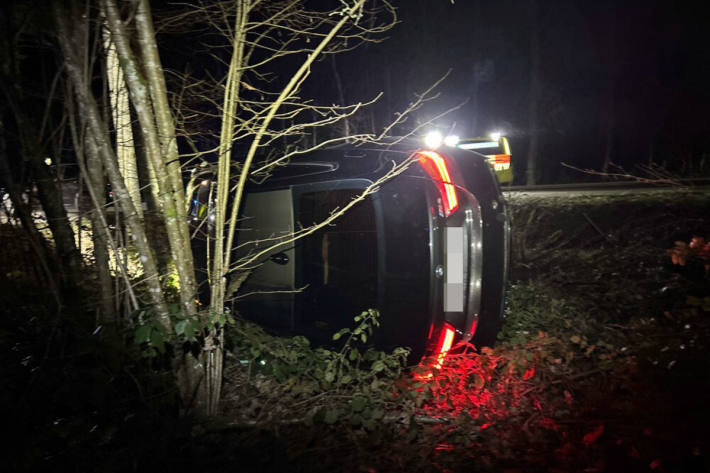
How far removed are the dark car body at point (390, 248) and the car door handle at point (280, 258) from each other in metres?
0.01

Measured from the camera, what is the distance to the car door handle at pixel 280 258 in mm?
3875

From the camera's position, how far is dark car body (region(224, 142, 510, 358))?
3.14 m

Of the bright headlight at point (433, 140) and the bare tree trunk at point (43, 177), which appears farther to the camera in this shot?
the bright headlight at point (433, 140)

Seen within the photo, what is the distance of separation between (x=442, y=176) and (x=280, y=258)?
5.35ft

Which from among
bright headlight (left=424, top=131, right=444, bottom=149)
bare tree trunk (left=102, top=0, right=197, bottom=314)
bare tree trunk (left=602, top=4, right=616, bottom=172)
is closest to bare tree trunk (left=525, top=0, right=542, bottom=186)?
bare tree trunk (left=602, top=4, right=616, bottom=172)

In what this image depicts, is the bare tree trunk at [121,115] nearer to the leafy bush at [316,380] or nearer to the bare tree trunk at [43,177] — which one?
the bare tree trunk at [43,177]

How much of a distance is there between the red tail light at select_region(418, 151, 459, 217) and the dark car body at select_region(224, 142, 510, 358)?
0.01m

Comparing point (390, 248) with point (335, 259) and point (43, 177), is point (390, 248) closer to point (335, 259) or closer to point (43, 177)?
point (335, 259)

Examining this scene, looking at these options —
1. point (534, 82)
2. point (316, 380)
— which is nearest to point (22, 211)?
point (316, 380)

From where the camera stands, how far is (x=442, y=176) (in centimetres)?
331

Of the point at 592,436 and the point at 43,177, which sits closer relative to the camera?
the point at 592,436

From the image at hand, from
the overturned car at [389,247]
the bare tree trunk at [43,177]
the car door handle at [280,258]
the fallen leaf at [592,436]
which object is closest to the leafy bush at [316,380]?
the overturned car at [389,247]

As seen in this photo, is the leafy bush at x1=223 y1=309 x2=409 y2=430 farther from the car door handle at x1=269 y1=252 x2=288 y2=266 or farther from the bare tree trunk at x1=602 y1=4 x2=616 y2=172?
the bare tree trunk at x1=602 y1=4 x2=616 y2=172

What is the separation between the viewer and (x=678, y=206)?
23.1ft
